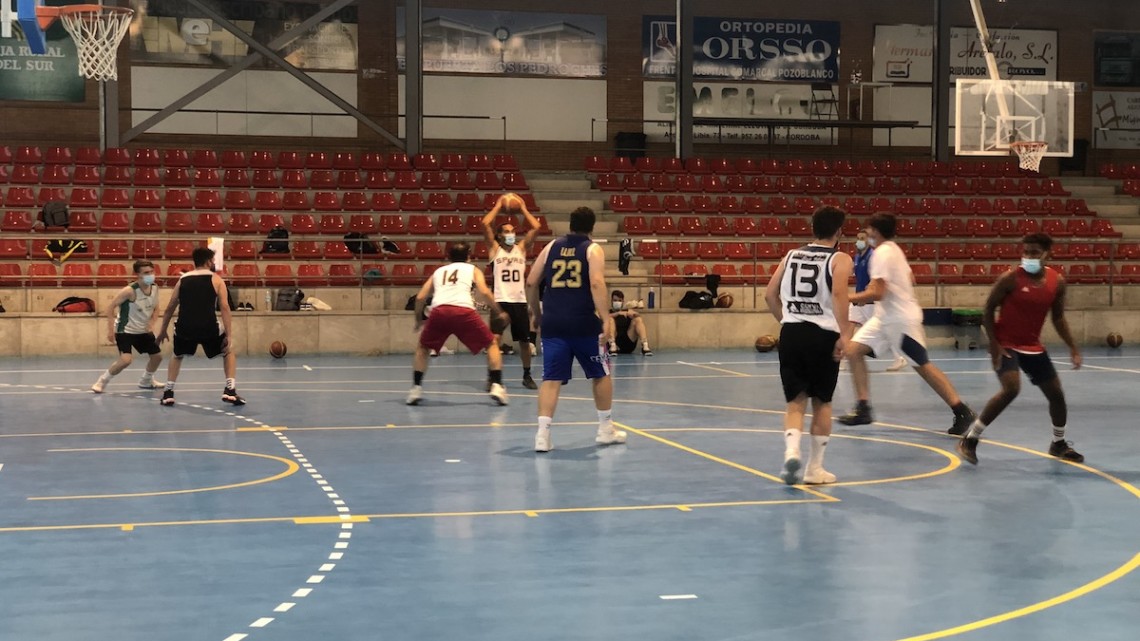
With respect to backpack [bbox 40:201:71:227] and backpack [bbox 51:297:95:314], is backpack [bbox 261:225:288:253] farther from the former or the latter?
backpack [bbox 40:201:71:227]

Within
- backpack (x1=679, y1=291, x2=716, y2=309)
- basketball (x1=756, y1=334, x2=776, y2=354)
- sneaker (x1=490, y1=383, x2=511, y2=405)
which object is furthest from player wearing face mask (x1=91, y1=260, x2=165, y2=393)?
backpack (x1=679, y1=291, x2=716, y2=309)

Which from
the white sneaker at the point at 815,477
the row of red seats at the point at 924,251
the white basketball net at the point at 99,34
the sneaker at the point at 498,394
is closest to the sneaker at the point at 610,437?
the white sneaker at the point at 815,477

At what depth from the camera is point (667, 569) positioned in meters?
7.13

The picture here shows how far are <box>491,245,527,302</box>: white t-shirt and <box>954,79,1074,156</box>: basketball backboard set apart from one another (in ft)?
41.4

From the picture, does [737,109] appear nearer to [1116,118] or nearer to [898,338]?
[1116,118]

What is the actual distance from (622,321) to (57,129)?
16168 millimetres

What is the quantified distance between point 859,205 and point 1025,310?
20.7 meters

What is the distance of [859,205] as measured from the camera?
30656 millimetres

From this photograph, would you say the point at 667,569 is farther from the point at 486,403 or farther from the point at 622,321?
the point at 622,321

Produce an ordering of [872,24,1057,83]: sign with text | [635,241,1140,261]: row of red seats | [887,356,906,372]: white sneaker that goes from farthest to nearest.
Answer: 1. [872,24,1057,83]: sign with text
2. [635,241,1140,261]: row of red seats
3. [887,356,906,372]: white sneaker

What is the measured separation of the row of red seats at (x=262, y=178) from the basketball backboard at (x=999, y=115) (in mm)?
9579

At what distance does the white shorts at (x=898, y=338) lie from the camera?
12.1 m

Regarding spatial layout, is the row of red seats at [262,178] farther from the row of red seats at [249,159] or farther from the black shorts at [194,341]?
the black shorts at [194,341]

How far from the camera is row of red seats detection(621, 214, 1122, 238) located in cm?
2875
